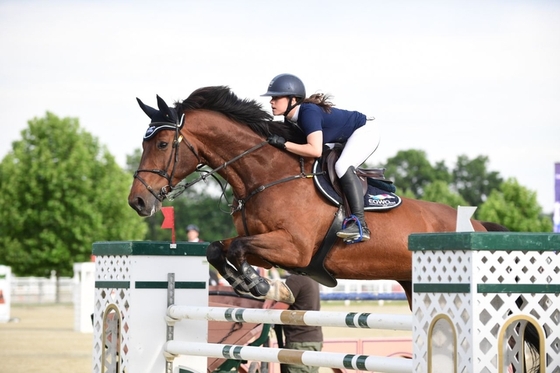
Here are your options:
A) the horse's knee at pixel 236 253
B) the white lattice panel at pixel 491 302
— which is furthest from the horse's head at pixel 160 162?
the white lattice panel at pixel 491 302

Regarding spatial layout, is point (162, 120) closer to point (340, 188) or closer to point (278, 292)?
point (340, 188)

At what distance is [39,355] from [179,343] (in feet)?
22.0

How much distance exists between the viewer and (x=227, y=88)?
5.95 m

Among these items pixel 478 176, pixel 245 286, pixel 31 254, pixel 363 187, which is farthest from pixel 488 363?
pixel 478 176

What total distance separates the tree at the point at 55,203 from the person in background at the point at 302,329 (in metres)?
29.2

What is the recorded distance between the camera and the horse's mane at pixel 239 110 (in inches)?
229

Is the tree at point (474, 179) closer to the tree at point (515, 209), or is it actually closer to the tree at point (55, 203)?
the tree at point (515, 209)

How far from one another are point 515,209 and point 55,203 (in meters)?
22.1

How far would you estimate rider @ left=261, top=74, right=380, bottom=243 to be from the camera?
5.48 metres

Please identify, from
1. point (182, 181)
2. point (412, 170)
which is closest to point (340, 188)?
point (182, 181)

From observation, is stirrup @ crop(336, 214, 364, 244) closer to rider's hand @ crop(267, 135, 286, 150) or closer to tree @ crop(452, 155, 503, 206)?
rider's hand @ crop(267, 135, 286, 150)

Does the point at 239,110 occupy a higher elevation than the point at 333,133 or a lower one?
higher

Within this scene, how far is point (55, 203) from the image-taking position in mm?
36312

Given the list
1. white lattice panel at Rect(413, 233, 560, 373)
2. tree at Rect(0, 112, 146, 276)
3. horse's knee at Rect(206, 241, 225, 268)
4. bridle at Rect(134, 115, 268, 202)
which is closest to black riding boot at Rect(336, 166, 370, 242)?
bridle at Rect(134, 115, 268, 202)
